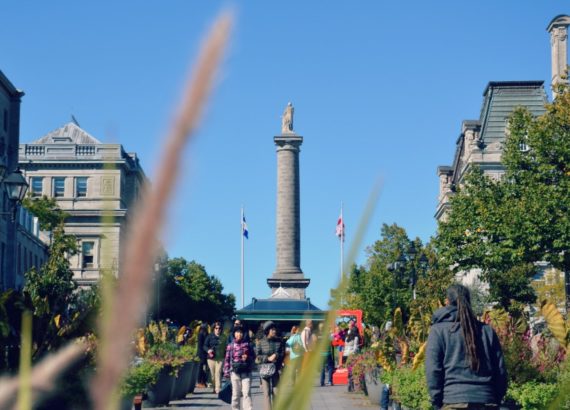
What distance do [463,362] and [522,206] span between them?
102ft

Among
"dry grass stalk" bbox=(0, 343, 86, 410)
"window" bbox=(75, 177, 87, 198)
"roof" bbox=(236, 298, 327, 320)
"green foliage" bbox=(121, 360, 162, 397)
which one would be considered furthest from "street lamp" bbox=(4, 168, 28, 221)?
"window" bbox=(75, 177, 87, 198)

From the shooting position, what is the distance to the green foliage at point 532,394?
13703mm

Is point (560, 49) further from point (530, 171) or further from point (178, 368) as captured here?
point (178, 368)

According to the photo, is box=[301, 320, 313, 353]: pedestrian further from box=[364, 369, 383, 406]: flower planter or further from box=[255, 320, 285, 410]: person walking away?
box=[364, 369, 383, 406]: flower planter

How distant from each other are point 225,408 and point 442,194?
82.3 metres

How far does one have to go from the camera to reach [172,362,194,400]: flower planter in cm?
2477

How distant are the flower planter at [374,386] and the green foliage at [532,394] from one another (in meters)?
8.69

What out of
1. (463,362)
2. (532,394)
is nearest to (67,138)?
(532,394)

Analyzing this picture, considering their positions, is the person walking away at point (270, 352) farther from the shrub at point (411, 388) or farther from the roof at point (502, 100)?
the roof at point (502, 100)

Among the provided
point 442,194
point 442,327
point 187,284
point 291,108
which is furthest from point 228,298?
point 442,327

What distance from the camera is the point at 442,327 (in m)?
8.41

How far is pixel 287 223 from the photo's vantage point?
87.2 metres

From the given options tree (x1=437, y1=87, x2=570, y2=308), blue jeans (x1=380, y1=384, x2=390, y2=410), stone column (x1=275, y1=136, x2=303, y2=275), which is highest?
stone column (x1=275, y1=136, x2=303, y2=275)

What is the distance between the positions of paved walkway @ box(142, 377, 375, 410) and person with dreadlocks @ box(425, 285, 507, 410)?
1311cm
